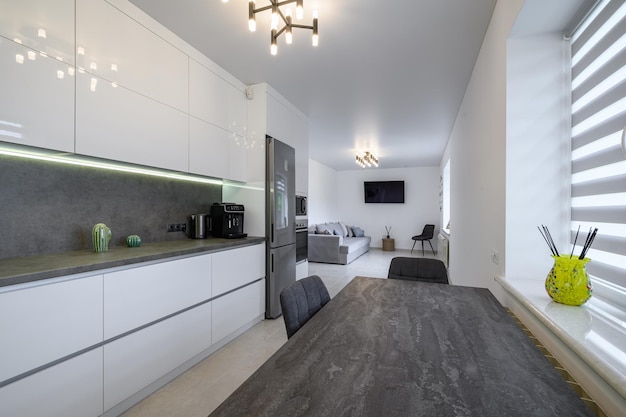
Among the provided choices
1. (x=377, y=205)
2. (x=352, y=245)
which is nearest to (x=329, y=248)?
(x=352, y=245)

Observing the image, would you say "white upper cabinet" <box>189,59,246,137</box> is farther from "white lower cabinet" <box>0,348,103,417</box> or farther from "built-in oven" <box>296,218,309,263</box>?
"white lower cabinet" <box>0,348,103,417</box>

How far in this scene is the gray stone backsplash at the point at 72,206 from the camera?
1.67 meters

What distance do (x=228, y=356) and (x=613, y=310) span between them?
2467 millimetres

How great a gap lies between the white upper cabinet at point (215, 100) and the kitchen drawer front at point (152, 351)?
1778mm

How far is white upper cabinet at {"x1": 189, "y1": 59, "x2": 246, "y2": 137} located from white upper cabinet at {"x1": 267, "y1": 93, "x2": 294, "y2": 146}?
0.30 meters

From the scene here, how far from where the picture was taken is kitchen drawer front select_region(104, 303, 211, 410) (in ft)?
5.29

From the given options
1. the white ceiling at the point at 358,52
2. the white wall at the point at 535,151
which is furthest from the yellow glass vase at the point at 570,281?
the white ceiling at the point at 358,52

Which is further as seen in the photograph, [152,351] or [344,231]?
[344,231]

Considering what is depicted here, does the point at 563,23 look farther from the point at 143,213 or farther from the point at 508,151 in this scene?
the point at 143,213

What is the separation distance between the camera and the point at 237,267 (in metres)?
2.70

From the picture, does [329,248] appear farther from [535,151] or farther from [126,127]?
[535,151]

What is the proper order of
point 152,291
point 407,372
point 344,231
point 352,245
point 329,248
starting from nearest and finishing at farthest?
point 407,372
point 152,291
point 329,248
point 352,245
point 344,231

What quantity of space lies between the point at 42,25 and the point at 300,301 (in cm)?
205

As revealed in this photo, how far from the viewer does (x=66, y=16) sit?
5.40 ft
